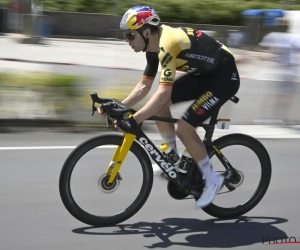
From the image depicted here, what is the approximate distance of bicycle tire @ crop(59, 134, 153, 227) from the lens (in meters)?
4.49

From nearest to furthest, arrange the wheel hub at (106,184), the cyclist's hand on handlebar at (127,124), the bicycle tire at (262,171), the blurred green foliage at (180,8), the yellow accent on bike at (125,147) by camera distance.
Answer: the cyclist's hand on handlebar at (127,124) → the yellow accent on bike at (125,147) → the wheel hub at (106,184) → the bicycle tire at (262,171) → the blurred green foliage at (180,8)

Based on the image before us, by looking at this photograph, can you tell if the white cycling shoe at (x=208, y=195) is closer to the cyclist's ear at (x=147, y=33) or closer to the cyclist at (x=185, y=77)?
the cyclist at (x=185, y=77)

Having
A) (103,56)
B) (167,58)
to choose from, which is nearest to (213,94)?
(167,58)

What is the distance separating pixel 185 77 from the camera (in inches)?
193

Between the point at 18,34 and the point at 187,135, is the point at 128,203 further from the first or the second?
the point at 18,34

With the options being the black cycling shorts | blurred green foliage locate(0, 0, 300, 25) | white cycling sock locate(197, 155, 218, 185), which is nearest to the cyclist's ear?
the black cycling shorts

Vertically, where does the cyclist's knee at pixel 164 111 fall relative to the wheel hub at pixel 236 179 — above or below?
above

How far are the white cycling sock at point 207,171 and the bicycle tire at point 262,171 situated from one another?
0.15m

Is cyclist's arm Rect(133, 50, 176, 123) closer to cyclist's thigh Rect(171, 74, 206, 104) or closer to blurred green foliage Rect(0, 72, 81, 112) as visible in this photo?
cyclist's thigh Rect(171, 74, 206, 104)

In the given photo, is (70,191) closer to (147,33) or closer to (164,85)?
(164,85)

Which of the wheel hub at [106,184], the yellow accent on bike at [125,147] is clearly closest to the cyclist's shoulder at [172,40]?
the yellow accent on bike at [125,147]

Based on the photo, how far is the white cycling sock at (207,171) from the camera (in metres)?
4.73

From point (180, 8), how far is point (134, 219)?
17.2 m

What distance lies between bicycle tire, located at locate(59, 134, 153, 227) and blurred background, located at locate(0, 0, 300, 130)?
163 cm
